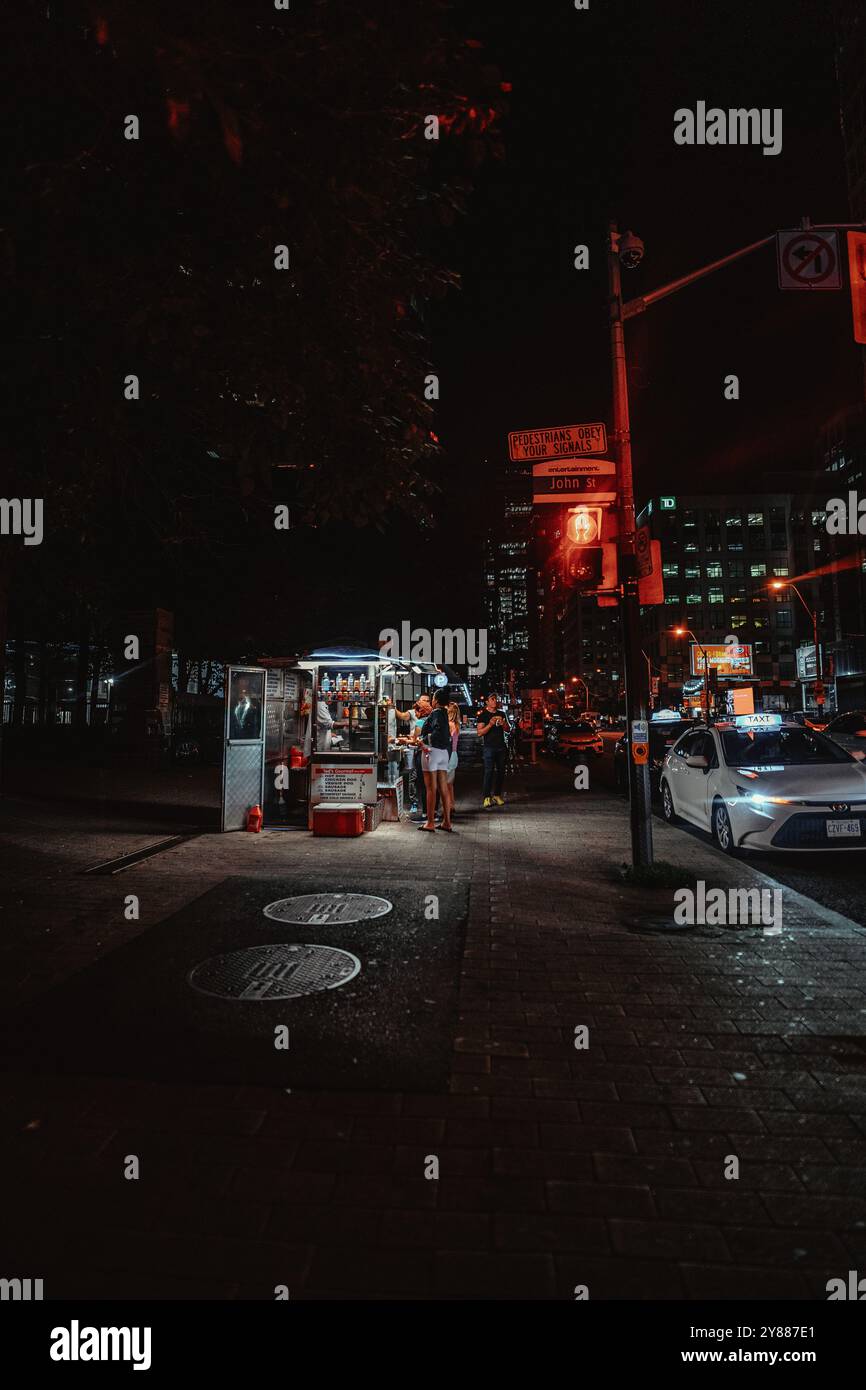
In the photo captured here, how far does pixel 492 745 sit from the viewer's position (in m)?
14.3

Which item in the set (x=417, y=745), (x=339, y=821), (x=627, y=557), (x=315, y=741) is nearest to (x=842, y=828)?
(x=627, y=557)

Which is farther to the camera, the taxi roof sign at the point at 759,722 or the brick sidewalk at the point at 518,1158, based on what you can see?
the taxi roof sign at the point at 759,722

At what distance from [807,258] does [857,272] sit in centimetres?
53

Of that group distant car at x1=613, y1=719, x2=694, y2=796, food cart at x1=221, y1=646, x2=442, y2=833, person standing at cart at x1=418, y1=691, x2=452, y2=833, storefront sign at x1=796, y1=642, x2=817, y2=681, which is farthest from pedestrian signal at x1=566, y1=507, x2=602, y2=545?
storefront sign at x1=796, y1=642, x2=817, y2=681

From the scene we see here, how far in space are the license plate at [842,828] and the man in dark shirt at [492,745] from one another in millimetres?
6082

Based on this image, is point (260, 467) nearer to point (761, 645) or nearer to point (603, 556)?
point (603, 556)

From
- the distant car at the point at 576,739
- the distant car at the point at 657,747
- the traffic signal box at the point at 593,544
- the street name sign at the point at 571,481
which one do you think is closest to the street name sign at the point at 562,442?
the street name sign at the point at 571,481

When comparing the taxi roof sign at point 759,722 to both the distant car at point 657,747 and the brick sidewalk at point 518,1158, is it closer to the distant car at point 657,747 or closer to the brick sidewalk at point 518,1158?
the distant car at point 657,747

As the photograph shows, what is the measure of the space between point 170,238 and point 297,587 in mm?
26072

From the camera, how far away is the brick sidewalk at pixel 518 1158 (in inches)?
92.3

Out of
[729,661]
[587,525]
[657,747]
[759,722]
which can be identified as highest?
[729,661]

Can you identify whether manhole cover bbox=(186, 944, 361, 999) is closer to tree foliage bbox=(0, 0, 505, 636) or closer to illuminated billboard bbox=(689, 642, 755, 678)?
tree foliage bbox=(0, 0, 505, 636)

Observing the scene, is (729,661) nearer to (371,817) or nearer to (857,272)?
(371,817)

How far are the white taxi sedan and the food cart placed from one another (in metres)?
5.00
